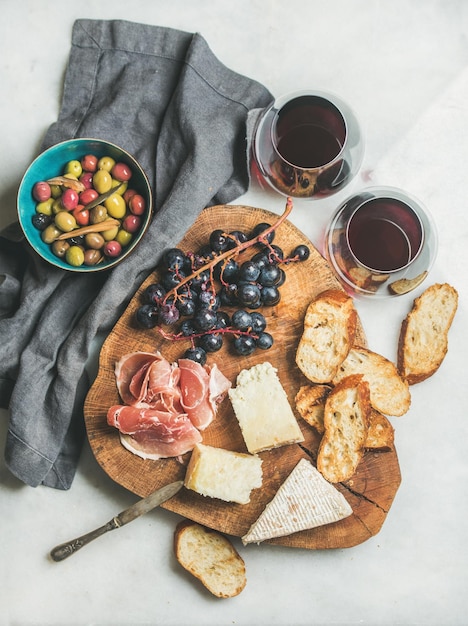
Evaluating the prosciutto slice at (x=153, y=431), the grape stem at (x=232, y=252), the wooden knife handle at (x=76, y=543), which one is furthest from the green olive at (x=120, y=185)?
the wooden knife handle at (x=76, y=543)

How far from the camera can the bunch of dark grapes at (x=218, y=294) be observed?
1615 mm

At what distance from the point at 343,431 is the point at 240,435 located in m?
0.28

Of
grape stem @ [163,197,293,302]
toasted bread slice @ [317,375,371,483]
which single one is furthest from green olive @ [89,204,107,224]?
toasted bread slice @ [317,375,371,483]

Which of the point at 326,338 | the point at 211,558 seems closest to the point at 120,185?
the point at 326,338

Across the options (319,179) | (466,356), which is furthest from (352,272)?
(466,356)

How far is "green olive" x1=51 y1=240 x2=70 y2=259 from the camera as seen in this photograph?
65.6 inches

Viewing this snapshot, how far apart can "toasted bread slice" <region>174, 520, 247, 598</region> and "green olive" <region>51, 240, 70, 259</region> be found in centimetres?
86

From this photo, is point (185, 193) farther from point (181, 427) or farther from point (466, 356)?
point (466, 356)

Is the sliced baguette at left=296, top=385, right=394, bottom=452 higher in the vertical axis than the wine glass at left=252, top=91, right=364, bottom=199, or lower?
lower

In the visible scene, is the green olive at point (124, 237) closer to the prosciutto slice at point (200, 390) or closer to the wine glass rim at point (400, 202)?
the prosciutto slice at point (200, 390)

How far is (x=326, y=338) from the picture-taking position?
5.46ft

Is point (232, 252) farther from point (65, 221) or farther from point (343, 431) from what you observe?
point (343, 431)

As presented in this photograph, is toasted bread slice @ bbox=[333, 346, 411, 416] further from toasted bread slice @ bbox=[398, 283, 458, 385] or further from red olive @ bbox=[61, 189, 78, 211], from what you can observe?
red olive @ bbox=[61, 189, 78, 211]

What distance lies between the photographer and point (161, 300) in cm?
163
